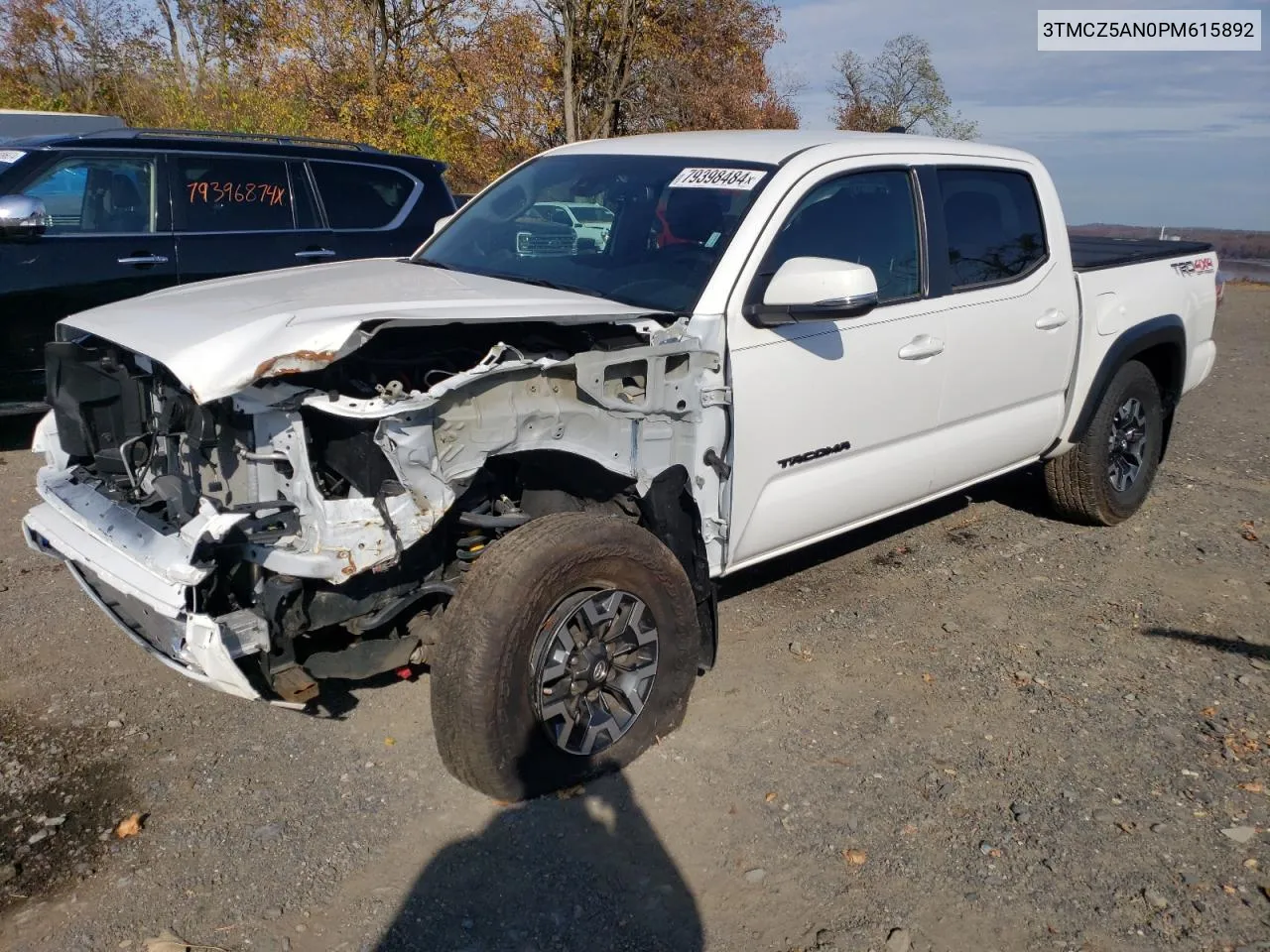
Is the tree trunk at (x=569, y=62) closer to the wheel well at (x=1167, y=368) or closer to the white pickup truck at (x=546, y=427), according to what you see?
the wheel well at (x=1167, y=368)

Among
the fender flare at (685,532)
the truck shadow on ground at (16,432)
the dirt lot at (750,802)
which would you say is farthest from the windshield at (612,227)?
the truck shadow on ground at (16,432)

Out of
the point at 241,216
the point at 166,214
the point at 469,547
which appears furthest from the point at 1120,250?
the point at 166,214

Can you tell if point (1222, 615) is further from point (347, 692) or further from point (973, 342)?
point (347, 692)

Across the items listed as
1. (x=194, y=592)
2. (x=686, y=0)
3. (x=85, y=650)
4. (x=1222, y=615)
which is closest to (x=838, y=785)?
(x=194, y=592)

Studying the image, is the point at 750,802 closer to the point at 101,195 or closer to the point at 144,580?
the point at 144,580

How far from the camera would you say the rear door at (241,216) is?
6977 mm

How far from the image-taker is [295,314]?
2.94 meters

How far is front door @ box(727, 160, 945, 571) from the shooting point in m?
3.67

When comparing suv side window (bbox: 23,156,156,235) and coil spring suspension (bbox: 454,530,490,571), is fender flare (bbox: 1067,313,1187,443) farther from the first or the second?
suv side window (bbox: 23,156,156,235)

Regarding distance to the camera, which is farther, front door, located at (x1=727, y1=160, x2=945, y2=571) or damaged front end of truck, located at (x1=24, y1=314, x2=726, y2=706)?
front door, located at (x1=727, y1=160, x2=945, y2=571)

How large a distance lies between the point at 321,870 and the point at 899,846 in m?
1.65

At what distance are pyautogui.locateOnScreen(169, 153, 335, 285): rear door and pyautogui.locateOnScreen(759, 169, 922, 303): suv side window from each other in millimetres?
4500

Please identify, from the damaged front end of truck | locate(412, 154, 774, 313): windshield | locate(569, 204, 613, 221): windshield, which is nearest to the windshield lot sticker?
locate(412, 154, 774, 313): windshield

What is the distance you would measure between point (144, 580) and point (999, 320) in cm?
349
